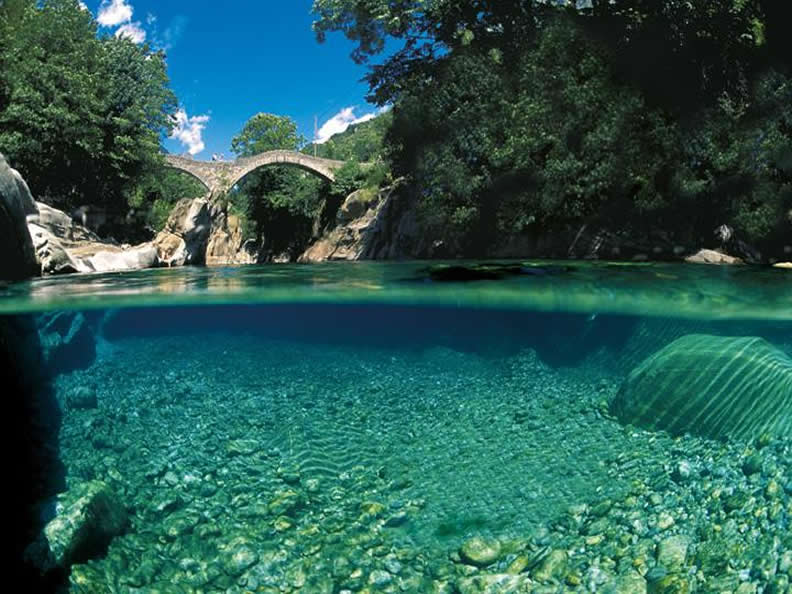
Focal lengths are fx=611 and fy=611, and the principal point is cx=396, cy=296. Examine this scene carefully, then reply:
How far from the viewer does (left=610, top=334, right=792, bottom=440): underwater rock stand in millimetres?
5516

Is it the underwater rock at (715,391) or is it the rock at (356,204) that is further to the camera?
the rock at (356,204)

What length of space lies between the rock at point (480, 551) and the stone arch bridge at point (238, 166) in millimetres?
34744

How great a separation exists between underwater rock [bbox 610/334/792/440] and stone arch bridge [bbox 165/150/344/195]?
3288 centimetres

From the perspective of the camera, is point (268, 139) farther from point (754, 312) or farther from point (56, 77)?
point (754, 312)

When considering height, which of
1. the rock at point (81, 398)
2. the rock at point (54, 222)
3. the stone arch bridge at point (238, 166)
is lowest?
the rock at point (81, 398)

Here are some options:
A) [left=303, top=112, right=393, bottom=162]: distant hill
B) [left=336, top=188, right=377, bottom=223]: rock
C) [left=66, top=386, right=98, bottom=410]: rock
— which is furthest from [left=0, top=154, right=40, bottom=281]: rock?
[left=336, top=188, right=377, bottom=223]: rock

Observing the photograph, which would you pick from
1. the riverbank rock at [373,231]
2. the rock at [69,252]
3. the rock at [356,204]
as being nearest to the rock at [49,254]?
the rock at [69,252]

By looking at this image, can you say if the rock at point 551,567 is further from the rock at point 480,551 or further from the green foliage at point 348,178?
the green foliage at point 348,178

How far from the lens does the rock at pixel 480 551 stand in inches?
155

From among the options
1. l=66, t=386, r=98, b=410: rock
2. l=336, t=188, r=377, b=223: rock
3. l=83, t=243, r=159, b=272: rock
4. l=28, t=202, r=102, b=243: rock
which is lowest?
l=66, t=386, r=98, b=410: rock

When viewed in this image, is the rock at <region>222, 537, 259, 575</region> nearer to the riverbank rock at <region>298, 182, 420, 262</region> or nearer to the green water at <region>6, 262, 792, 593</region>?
the green water at <region>6, 262, 792, 593</region>

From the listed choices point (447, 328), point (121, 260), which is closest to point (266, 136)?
point (121, 260)

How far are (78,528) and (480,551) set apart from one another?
2.62 meters

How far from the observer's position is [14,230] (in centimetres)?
777
